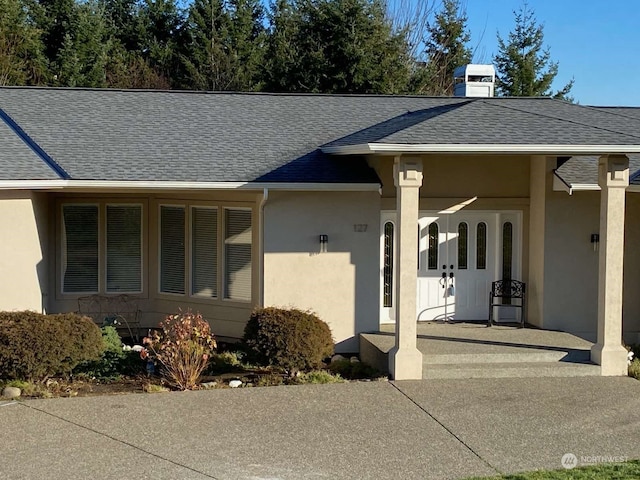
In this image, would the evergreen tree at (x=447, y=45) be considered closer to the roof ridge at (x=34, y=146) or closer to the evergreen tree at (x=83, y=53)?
the evergreen tree at (x=83, y=53)

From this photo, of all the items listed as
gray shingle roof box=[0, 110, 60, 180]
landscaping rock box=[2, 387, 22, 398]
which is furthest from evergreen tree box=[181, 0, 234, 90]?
landscaping rock box=[2, 387, 22, 398]

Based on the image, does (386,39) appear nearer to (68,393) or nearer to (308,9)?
(308,9)

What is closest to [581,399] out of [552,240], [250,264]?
[552,240]

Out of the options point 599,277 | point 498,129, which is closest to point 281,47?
point 498,129

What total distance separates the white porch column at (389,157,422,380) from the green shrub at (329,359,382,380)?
2.01 feet

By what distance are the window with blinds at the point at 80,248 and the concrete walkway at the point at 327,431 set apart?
16.1ft

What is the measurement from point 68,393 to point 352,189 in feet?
17.8

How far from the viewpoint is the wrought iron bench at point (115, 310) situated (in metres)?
15.4

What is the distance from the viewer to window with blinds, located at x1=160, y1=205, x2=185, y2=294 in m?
15.5

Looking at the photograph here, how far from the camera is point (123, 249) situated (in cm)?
1572

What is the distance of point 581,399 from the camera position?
11.2m

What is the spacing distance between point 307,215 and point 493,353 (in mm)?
3738

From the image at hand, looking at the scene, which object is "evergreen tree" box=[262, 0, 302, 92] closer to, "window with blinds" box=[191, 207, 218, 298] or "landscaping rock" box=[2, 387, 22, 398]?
"window with blinds" box=[191, 207, 218, 298]

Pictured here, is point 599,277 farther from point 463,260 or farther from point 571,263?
point 463,260
